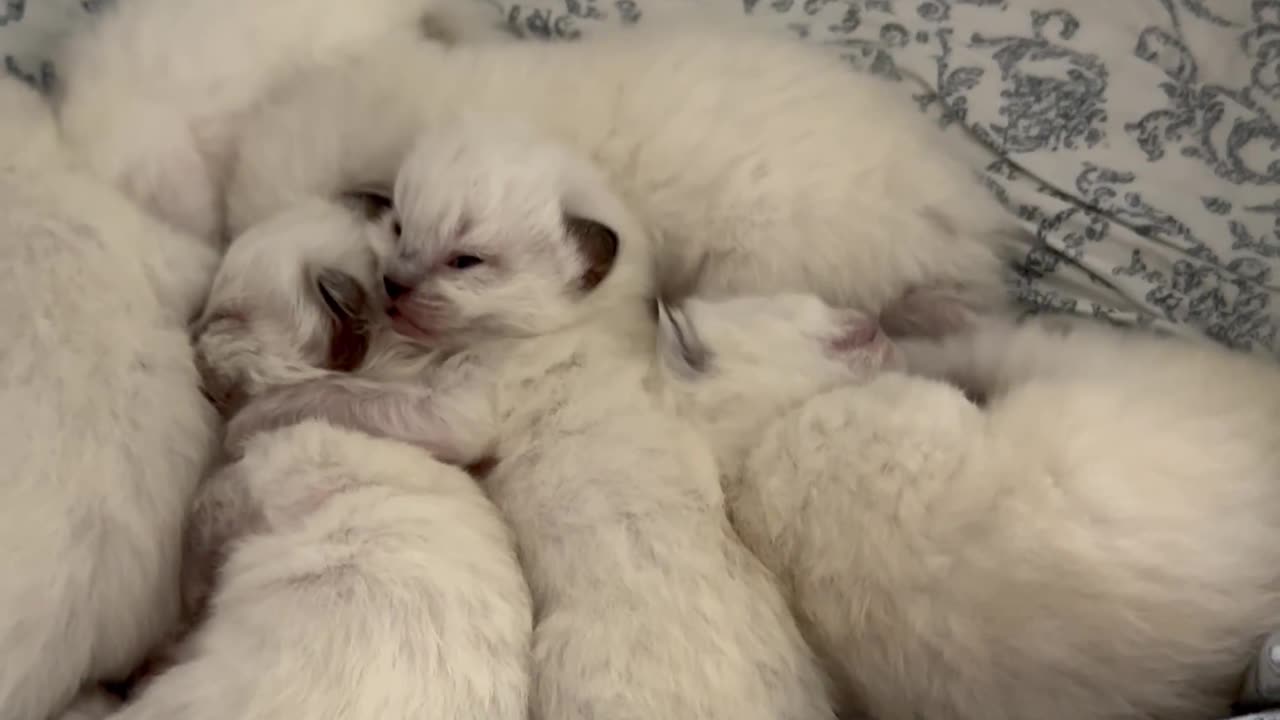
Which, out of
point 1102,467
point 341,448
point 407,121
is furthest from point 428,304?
point 1102,467

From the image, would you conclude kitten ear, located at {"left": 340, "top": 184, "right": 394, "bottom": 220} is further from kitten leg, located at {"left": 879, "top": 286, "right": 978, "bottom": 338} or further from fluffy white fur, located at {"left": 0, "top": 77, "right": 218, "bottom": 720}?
kitten leg, located at {"left": 879, "top": 286, "right": 978, "bottom": 338}

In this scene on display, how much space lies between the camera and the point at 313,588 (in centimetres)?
127

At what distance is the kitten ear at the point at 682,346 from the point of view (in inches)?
59.6

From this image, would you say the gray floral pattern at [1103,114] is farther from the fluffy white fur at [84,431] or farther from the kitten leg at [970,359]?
the fluffy white fur at [84,431]

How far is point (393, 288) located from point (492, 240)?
0.15 m

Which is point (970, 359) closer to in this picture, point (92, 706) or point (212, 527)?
point (212, 527)

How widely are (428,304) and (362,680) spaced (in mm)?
546

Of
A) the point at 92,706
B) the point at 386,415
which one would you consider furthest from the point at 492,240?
the point at 92,706

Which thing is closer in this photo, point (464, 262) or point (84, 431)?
point (84, 431)

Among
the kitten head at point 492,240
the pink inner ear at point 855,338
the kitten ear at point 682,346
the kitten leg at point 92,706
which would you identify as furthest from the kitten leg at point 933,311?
the kitten leg at point 92,706

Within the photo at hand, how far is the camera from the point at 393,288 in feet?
5.12

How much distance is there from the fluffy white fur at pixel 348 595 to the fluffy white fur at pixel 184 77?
52cm

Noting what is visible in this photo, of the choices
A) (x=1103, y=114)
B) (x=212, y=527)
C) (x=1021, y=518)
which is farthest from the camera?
(x=1103, y=114)

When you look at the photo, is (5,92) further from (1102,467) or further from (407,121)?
(1102,467)
